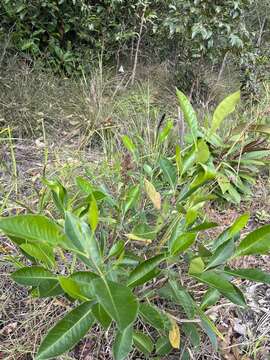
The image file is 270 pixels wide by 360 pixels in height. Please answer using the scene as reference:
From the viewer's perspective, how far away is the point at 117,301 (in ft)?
2.45

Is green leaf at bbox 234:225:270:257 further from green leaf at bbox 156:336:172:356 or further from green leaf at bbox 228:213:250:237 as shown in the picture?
green leaf at bbox 156:336:172:356

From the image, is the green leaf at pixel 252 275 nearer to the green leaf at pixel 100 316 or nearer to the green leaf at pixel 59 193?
the green leaf at pixel 100 316

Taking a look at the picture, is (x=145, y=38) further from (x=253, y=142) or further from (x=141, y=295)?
(x=141, y=295)

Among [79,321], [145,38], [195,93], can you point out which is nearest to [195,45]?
[195,93]

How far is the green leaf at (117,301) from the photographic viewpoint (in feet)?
2.30

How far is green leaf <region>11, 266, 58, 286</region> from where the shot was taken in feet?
3.24

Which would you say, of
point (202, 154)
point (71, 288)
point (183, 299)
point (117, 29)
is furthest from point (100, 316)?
point (117, 29)

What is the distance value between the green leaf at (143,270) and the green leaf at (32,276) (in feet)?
0.63

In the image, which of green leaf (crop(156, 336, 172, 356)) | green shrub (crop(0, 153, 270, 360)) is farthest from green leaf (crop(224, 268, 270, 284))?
green leaf (crop(156, 336, 172, 356))

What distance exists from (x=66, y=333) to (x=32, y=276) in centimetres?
18

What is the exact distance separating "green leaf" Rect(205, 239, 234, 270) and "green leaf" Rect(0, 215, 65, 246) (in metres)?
0.39

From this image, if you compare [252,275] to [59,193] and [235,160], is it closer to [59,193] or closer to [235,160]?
[59,193]

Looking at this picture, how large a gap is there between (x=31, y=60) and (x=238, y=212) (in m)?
2.41

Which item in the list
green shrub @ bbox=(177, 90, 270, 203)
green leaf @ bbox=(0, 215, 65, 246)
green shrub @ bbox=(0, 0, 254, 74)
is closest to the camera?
green leaf @ bbox=(0, 215, 65, 246)
